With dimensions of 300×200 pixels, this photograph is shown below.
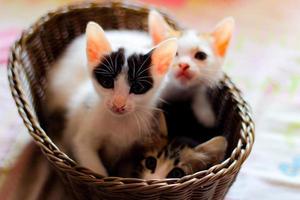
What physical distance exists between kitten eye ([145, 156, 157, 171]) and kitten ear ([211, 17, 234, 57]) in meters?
0.35

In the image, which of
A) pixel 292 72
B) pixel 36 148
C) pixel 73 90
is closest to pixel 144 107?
pixel 73 90

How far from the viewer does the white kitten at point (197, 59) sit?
1134 millimetres

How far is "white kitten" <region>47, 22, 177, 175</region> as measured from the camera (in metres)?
0.94

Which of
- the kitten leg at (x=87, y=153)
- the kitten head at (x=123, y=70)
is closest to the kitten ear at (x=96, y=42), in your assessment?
the kitten head at (x=123, y=70)

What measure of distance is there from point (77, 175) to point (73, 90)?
0.37 meters

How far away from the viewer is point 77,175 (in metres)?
0.91

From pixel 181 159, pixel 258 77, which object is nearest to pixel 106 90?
pixel 181 159

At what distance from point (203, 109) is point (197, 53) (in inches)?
6.9

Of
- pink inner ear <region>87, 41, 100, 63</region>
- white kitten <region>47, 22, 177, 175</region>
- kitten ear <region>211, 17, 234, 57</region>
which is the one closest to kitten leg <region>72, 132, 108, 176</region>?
white kitten <region>47, 22, 177, 175</region>

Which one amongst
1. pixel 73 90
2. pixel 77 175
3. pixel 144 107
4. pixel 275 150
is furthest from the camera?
pixel 275 150

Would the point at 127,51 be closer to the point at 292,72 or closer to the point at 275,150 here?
the point at 275,150

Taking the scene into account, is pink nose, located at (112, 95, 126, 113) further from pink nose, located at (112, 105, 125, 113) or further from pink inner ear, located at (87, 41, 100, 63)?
pink inner ear, located at (87, 41, 100, 63)

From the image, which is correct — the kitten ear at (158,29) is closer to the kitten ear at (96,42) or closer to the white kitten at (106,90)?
the white kitten at (106,90)

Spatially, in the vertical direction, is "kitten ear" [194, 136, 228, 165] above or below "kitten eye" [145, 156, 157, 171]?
above
